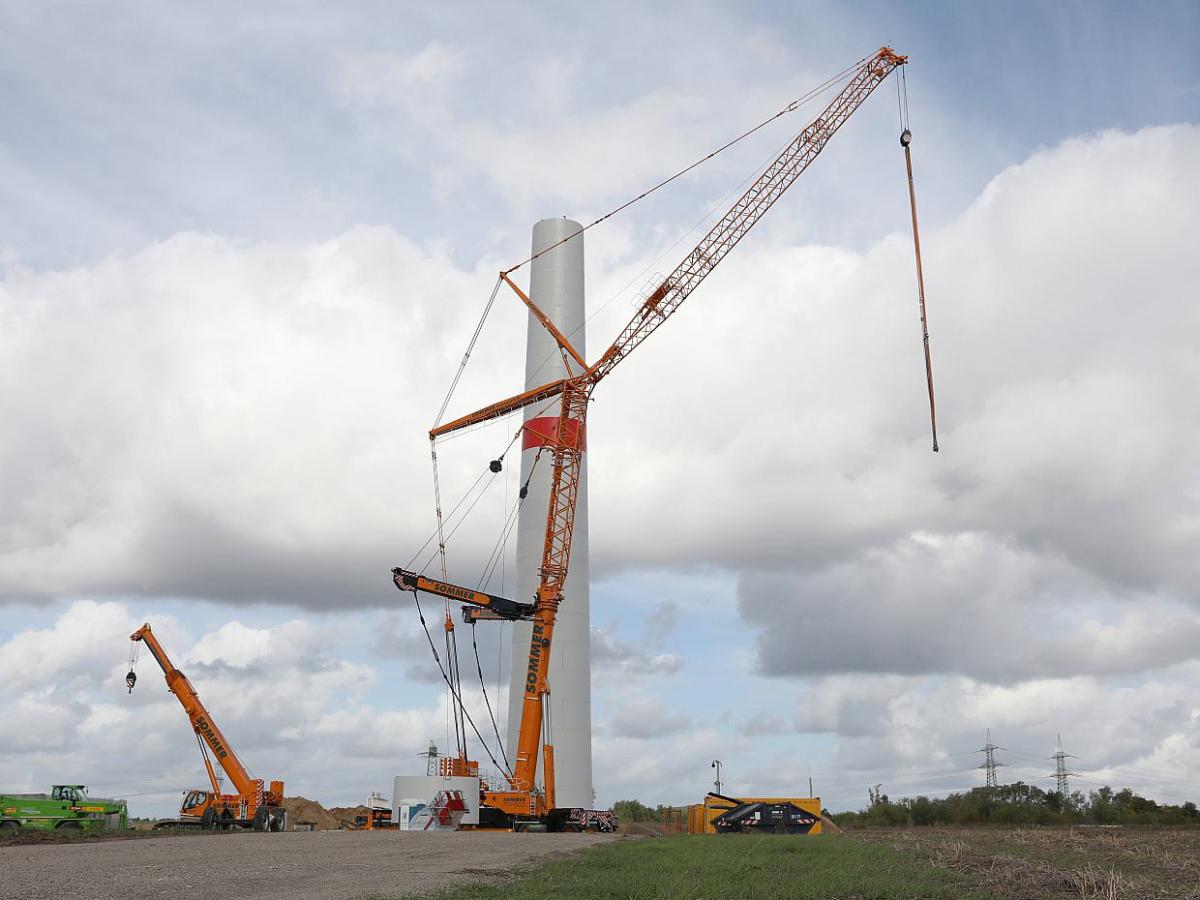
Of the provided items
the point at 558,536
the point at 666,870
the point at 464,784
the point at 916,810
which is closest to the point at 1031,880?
the point at 666,870

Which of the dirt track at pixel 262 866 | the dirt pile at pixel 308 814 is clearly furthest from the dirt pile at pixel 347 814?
the dirt track at pixel 262 866

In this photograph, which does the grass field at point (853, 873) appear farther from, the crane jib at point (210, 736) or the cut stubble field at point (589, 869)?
the crane jib at point (210, 736)

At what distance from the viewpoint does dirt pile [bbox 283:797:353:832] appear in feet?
219

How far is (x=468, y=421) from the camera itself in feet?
243

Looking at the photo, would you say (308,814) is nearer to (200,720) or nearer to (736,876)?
(200,720)

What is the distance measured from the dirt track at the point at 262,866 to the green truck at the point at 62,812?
A: 16156 millimetres

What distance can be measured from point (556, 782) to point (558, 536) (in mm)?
13789

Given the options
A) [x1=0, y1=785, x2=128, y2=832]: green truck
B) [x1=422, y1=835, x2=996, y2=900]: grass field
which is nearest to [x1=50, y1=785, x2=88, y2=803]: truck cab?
[x1=0, y1=785, x2=128, y2=832]: green truck

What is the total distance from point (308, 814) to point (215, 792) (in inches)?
331

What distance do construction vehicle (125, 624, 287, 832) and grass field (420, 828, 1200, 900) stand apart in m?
28.5

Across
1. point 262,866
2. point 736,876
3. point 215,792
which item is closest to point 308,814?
point 215,792

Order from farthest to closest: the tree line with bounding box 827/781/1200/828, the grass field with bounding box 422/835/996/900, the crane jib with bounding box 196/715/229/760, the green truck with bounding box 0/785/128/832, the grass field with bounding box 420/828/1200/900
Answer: the tree line with bounding box 827/781/1200/828, the crane jib with bounding box 196/715/229/760, the green truck with bounding box 0/785/128/832, the grass field with bounding box 420/828/1200/900, the grass field with bounding box 422/835/996/900

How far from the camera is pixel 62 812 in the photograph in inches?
2130

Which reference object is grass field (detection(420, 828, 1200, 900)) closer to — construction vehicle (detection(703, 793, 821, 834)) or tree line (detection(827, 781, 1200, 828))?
construction vehicle (detection(703, 793, 821, 834))
